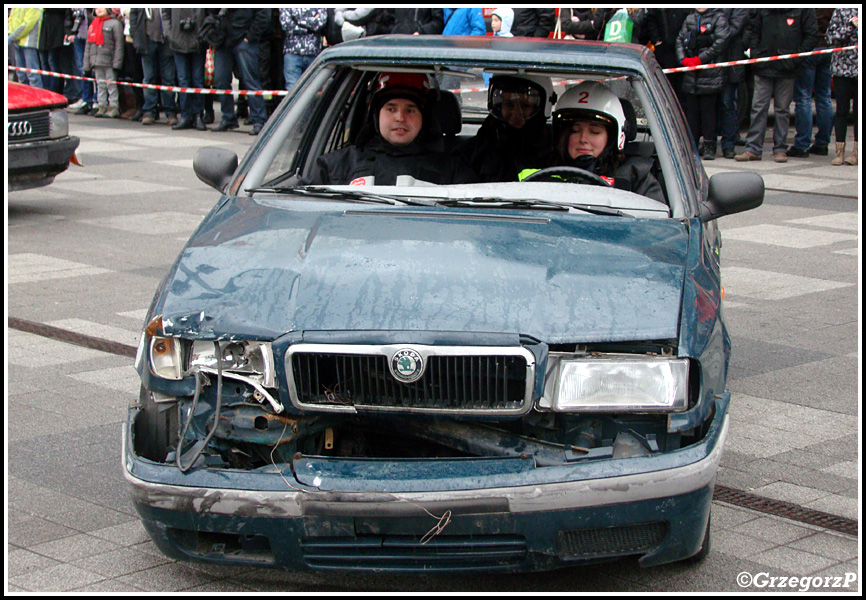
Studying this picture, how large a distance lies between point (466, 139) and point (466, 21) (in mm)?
10579

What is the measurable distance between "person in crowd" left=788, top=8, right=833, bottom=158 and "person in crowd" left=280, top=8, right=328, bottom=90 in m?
6.66

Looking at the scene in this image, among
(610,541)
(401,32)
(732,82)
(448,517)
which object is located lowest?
(610,541)

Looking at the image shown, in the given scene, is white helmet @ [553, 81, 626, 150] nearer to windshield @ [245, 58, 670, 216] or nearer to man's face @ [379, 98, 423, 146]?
windshield @ [245, 58, 670, 216]

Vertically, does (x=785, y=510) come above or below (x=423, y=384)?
below

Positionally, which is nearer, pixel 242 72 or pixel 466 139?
pixel 466 139

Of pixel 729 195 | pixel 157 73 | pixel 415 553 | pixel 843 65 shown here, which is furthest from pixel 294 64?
pixel 415 553

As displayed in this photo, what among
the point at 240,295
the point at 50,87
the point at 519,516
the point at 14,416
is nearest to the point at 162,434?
the point at 240,295

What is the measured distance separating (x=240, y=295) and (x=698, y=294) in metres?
1.47

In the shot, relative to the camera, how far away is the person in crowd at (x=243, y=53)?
1698 centimetres

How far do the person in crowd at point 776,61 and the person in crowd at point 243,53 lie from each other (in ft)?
23.3

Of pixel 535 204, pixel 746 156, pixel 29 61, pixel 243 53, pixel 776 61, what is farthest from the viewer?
pixel 29 61

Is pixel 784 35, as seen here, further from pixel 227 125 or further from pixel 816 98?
pixel 227 125

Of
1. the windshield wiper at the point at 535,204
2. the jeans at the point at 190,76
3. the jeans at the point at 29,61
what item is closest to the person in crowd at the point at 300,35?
the jeans at the point at 190,76

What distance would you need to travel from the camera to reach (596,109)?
532 cm
